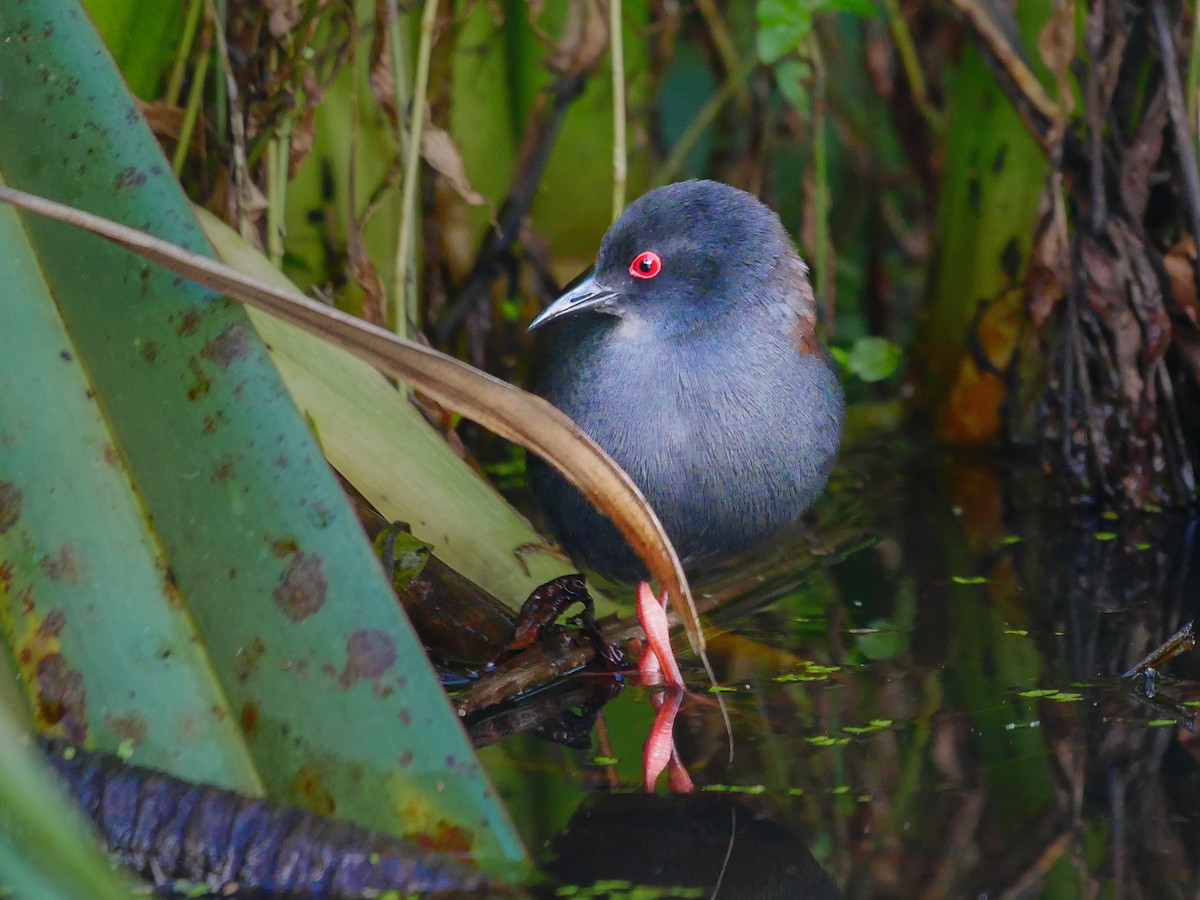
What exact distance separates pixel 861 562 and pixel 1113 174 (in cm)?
113

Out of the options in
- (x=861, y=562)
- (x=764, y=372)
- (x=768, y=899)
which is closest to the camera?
(x=768, y=899)

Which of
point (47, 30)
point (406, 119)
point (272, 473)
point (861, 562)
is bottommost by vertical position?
point (861, 562)

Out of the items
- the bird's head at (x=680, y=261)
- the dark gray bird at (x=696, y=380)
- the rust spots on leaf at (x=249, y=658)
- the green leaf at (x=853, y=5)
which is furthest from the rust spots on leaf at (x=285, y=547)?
the green leaf at (x=853, y=5)

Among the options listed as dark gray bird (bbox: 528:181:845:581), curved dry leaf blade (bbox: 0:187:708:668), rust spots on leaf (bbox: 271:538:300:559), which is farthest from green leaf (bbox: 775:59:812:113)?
rust spots on leaf (bbox: 271:538:300:559)

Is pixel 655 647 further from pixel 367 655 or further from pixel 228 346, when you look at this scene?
pixel 228 346

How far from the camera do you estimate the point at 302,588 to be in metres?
1.65

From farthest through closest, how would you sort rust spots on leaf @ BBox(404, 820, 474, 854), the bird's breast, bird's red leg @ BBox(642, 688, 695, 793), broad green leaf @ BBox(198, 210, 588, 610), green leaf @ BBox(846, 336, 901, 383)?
green leaf @ BBox(846, 336, 901, 383) → the bird's breast → broad green leaf @ BBox(198, 210, 588, 610) → bird's red leg @ BBox(642, 688, 695, 793) → rust spots on leaf @ BBox(404, 820, 474, 854)

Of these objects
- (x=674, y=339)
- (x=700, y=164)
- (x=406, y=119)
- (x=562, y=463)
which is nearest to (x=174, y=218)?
(x=562, y=463)

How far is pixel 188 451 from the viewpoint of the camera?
173cm

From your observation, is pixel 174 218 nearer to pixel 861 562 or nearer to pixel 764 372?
pixel 764 372

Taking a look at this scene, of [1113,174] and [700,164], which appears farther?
[700,164]

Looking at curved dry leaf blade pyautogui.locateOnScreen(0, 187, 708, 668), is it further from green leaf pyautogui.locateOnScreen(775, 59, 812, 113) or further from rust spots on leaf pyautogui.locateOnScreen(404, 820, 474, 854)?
green leaf pyautogui.locateOnScreen(775, 59, 812, 113)

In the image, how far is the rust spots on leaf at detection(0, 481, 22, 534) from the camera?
1720mm

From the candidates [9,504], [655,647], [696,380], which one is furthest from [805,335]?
[9,504]
